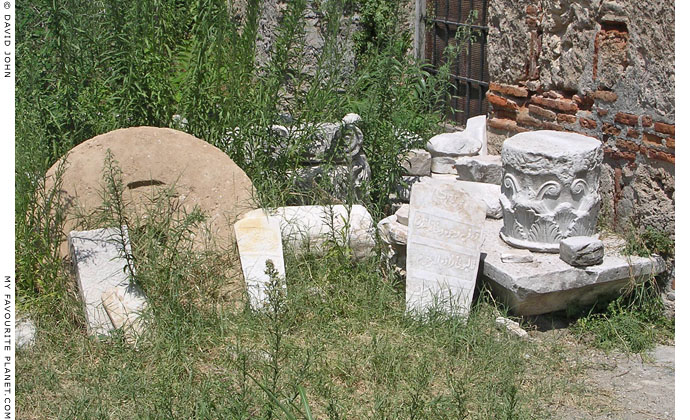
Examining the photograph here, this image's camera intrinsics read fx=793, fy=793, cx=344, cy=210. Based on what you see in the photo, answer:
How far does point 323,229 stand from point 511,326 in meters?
1.35

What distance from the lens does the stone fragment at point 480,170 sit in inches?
238

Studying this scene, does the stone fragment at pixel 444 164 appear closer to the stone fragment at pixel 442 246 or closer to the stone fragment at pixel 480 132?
the stone fragment at pixel 480 132

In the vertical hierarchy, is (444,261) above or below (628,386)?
above

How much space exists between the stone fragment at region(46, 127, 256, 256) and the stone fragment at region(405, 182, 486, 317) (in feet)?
3.81

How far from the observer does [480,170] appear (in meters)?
6.07

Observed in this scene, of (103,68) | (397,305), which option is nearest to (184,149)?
(103,68)

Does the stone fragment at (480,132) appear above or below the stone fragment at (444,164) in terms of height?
above

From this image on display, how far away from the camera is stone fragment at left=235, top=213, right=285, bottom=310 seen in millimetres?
4797

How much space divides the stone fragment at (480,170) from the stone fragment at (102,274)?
267 cm

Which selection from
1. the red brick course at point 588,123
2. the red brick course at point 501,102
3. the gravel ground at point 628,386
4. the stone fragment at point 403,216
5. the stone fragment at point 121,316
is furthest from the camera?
the red brick course at point 501,102

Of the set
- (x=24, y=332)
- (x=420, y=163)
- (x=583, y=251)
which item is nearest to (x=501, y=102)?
(x=420, y=163)

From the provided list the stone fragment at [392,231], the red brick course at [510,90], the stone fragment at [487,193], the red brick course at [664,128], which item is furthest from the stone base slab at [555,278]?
the red brick course at [510,90]

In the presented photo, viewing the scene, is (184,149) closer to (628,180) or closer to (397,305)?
(397,305)

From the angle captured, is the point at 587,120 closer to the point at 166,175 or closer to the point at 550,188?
the point at 550,188
